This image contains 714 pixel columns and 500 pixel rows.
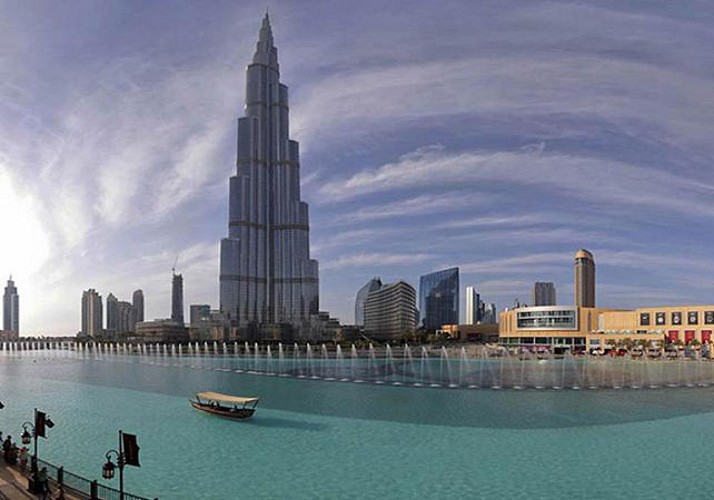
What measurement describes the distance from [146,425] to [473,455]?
2677 centimetres

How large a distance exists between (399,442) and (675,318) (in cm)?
11446

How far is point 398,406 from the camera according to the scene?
5400 centimetres

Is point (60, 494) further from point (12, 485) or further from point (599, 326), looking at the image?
point (599, 326)

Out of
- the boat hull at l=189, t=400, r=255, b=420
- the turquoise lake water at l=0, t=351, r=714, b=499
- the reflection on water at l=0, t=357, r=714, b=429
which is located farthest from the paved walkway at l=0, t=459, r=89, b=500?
the reflection on water at l=0, t=357, r=714, b=429

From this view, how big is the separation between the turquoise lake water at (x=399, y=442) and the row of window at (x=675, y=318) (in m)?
66.5

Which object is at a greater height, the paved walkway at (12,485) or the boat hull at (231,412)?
the paved walkway at (12,485)

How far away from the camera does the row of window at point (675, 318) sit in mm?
119450

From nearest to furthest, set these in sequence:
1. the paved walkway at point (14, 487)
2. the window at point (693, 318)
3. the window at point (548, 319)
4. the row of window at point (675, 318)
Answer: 1. the paved walkway at point (14, 487)
2. the row of window at point (675, 318)
3. the window at point (693, 318)
4. the window at point (548, 319)

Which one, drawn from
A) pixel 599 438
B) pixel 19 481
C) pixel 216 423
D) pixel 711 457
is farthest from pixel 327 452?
pixel 711 457

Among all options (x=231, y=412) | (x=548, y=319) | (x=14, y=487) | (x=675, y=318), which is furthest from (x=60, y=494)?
(x=548, y=319)

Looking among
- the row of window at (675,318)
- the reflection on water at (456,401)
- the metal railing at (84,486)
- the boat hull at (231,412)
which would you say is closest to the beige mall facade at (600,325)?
the row of window at (675,318)

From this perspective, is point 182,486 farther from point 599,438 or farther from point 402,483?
point 599,438

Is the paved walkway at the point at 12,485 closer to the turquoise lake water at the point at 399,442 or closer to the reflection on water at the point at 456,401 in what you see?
the turquoise lake water at the point at 399,442

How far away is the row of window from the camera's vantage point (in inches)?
4703
